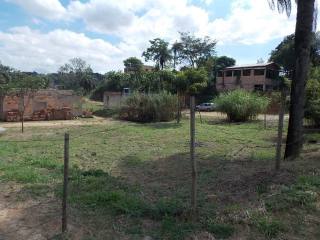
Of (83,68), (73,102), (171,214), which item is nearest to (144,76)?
(73,102)

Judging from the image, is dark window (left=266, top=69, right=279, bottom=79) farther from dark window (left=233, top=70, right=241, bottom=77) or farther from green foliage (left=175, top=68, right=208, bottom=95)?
green foliage (left=175, top=68, right=208, bottom=95)

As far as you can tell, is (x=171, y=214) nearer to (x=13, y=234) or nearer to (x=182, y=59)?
(x=13, y=234)

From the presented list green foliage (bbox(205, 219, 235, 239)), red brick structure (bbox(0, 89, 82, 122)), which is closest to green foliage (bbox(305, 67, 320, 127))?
green foliage (bbox(205, 219, 235, 239))

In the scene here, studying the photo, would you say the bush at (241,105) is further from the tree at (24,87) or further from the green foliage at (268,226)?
the green foliage at (268,226)

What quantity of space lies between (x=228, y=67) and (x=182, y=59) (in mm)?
7217

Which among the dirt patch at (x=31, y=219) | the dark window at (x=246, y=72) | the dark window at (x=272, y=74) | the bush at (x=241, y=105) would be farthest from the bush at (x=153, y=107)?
the dark window at (x=246, y=72)

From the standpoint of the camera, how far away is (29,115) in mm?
26266

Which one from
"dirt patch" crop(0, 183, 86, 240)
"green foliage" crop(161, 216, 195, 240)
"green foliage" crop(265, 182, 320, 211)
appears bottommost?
"dirt patch" crop(0, 183, 86, 240)

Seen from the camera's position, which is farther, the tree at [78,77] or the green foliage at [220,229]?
the tree at [78,77]

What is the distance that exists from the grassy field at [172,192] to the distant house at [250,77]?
4100 centimetres

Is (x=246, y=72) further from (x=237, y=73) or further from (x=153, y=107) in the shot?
(x=153, y=107)

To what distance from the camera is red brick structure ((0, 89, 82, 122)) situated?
2539cm

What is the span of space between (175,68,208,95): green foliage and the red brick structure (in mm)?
8123

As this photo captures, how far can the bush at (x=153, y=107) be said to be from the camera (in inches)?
941
